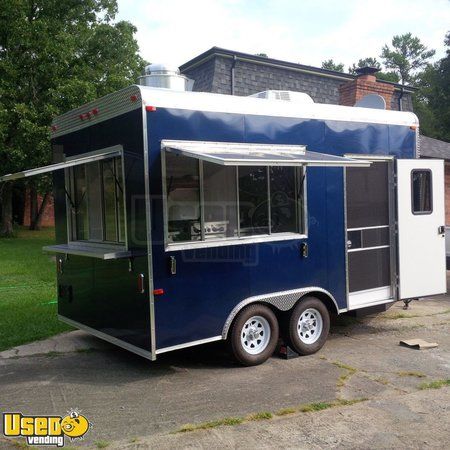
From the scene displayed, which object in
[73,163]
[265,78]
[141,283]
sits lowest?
[141,283]

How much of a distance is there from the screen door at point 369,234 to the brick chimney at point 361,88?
686 cm

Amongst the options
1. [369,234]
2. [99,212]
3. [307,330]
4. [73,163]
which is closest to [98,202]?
[99,212]

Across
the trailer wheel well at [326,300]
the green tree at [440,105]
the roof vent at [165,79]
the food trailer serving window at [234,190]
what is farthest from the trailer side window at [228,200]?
the green tree at [440,105]

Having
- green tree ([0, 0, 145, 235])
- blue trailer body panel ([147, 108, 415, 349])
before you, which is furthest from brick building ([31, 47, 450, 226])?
blue trailer body panel ([147, 108, 415, 349])

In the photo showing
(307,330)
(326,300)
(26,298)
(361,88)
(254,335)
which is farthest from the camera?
(361,88)

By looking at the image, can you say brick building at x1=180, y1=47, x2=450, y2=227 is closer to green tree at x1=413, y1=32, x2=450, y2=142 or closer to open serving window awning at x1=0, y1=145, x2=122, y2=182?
open serving window awning at x1=0, y1=145, x2=122, y2=182

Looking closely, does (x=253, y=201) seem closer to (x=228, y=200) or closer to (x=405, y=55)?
(x=228, y=200)

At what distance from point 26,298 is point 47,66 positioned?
11.2 metres

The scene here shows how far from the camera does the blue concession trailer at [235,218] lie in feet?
16.8

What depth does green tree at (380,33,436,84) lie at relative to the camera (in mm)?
59188

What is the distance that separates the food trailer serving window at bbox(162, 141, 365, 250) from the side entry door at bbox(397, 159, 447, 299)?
1.67 meters

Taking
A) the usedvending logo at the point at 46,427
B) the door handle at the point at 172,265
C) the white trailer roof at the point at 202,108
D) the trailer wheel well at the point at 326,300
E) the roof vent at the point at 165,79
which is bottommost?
the usedvending logo at the point at 46,427

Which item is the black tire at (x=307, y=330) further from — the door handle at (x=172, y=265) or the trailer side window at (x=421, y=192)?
the trailer side window at (x=421, y=192)

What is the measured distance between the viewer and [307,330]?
622cm
